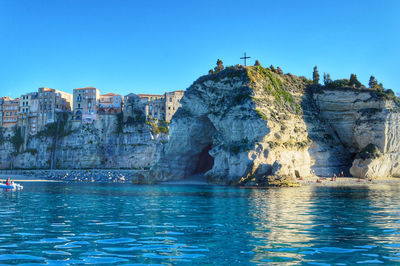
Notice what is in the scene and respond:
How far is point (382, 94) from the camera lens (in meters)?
60.1

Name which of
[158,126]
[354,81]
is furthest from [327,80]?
[158,126]

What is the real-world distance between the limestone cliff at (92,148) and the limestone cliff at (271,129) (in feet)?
104

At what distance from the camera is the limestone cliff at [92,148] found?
9575 cm

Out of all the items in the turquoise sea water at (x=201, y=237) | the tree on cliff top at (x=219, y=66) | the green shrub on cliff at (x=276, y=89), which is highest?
the tree on cliff top at (x=219, y=66)

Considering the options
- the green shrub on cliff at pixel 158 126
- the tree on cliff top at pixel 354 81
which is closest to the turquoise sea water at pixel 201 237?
the tree on cliff top at pixel 354 81

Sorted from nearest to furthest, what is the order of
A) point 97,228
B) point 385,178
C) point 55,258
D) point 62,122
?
point 55,258 < point 97,228 < point 385,178 < point 62,122

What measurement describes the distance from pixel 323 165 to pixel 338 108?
38.1ft

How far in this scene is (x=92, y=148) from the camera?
3915 inches

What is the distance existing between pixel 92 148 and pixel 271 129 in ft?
207

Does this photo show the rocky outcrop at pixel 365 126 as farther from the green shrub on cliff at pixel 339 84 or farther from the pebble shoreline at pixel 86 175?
the pebble shoreline at pixel 86 175

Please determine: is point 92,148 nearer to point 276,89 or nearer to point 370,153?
point 276,89

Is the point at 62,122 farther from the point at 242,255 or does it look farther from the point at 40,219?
the point at 242,255

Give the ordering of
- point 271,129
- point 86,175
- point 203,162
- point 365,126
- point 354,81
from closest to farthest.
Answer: point 271,129
point 365,126
point 354,81
point 203,162
point 86,175

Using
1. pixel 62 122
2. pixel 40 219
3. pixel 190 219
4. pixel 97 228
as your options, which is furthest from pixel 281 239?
pixel 62 122
